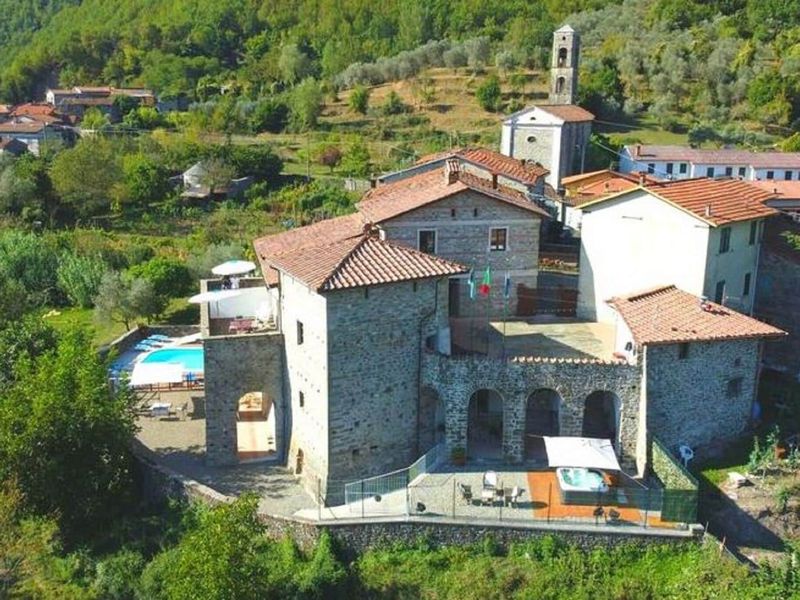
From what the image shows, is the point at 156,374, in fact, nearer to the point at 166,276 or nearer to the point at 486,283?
the point at 486,283

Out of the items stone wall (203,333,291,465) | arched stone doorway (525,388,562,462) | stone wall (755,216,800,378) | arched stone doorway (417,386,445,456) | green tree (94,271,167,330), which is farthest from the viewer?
green tree (94,271,167,330)

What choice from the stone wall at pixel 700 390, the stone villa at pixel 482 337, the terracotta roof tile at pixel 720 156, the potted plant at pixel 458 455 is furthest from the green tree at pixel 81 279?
the terracotta roof tile at pixel 720 156

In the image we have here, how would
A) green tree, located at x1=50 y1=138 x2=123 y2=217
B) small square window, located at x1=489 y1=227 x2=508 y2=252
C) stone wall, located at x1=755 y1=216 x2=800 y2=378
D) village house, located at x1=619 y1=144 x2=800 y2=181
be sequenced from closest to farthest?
1. small square window, located at x1=489 y1=227 x2=508 y2=252
2. stone wall, located at x1=755 y1=216 x2=800 y2=378
3. village house, located at x1=619 y1=144 x2=800 y2=181
4. green tree, located at x1=50 y1=138 x2=123 y2=217

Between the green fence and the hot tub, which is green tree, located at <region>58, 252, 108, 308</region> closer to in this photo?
the hot tub

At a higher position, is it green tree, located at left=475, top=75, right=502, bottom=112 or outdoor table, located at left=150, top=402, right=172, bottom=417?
green tree, located at left=475, top=75, right=502, bottom=112

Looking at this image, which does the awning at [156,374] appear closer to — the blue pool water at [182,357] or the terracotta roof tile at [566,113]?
the blue pool water at [182,357]

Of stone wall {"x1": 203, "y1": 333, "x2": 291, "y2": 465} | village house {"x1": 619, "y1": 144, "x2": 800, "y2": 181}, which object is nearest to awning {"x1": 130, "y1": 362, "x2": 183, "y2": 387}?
stone wall {"x1": 203, "y1": 333, "x2": 291, "y2": 465}

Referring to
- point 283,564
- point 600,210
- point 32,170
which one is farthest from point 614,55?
point 283,564
